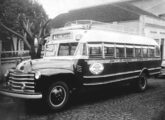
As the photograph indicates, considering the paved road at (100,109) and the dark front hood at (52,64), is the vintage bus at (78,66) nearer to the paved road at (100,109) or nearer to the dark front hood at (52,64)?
the dark front hood at (52,64)

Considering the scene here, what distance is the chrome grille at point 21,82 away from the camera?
623 cm

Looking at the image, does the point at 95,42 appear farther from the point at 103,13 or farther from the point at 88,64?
the point at 103,13

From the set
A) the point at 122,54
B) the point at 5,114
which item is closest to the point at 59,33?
the point at 122,54

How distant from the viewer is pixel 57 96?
657 centimetres

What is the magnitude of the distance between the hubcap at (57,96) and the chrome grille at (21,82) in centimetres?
59

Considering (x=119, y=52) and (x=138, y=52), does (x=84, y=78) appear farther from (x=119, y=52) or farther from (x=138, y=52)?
(x=138, y=52)

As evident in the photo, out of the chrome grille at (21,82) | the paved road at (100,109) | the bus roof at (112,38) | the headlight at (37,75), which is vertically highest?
the bus roof at (112,38)

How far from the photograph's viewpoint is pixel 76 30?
7828 mm

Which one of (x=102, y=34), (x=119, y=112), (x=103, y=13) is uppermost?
(x=103, y=13)

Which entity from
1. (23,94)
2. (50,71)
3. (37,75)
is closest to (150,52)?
(50,71)

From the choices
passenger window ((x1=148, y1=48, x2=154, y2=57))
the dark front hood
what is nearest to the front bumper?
the dark front hood

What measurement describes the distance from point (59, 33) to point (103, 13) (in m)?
17.0

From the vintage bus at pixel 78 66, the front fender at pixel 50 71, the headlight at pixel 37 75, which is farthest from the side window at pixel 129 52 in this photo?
the headlight at pixel 37 75

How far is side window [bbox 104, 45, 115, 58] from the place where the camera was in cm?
809
